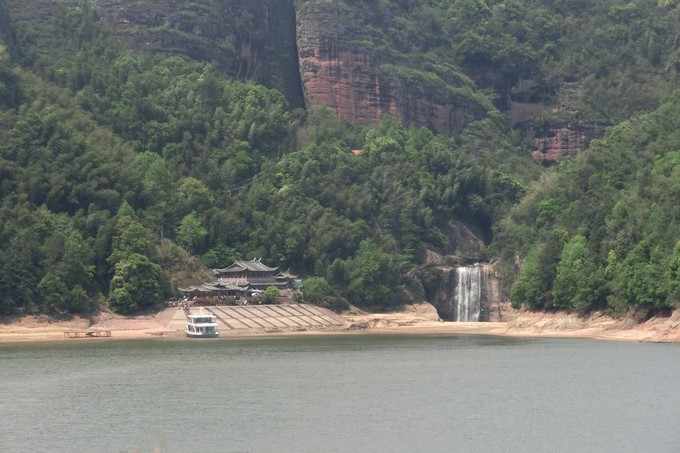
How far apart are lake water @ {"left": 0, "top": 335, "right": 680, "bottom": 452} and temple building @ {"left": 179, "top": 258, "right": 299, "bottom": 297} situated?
40842mm

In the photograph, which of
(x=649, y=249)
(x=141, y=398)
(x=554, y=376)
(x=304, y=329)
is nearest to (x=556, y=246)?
(x=649, y=249)

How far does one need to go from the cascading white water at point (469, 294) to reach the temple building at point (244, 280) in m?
26.7

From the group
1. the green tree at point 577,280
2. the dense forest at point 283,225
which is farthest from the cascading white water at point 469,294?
the green tree at point 577,280

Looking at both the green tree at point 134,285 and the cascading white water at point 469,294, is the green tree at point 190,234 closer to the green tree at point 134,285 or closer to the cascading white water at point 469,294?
the green tree at point 134,285

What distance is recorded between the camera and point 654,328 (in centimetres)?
12338

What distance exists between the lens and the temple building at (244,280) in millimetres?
160625

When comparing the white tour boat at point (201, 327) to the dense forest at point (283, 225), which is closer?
the white tour boat at point (201, 327)

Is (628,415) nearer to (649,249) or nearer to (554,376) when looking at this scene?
(554,376)

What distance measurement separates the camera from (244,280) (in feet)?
543

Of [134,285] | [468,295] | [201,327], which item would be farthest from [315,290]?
[468,295]

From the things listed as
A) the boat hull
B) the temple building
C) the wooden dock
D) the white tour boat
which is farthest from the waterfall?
the wooden dock

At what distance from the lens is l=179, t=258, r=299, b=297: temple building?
527 ft

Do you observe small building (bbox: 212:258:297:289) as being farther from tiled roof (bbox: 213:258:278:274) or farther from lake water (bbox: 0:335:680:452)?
A: lake water (bbox: 0:335:680:452)

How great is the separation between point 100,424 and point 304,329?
86056 millimetres
